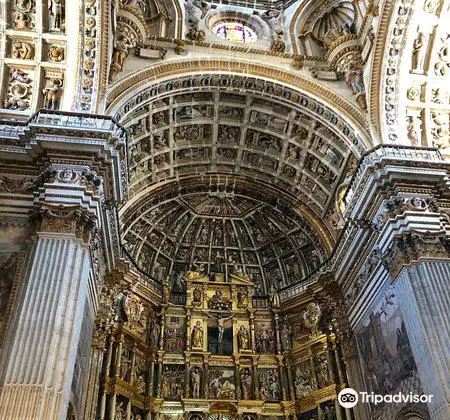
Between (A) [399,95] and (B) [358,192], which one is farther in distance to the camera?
(A) [399,95]

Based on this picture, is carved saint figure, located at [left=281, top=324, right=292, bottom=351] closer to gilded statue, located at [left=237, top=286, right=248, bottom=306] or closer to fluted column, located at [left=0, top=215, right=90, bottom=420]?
gilded statue, located at [left=237, top=286, right=248, bottom=306]

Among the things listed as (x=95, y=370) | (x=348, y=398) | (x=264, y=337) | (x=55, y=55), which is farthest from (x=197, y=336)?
(x=55, y=55)

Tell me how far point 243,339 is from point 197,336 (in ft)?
6.47

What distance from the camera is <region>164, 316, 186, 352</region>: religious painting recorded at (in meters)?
21.2

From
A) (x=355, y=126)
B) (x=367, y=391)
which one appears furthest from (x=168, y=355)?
(x=355, y=126)

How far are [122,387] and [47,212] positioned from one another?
804 centimetres

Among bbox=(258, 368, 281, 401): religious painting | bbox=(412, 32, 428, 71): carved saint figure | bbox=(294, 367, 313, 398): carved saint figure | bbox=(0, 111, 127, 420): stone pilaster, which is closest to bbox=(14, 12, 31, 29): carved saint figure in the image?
bbox=(0, 111, 127, 420): stone pilaster

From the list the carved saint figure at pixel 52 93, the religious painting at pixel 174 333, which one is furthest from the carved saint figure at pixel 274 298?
the carved saint figure at pixel 52 93

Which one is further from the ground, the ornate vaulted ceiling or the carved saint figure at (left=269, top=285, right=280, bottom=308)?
the ornate vaulted ceiling

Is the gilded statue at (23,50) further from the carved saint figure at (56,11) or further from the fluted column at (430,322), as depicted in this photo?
the fluted column at (430,322)

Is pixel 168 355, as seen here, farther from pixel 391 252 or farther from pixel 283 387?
pixel 391 252

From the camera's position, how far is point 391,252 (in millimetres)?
14984

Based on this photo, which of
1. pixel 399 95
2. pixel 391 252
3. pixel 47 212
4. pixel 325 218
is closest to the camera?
pixel 47 212

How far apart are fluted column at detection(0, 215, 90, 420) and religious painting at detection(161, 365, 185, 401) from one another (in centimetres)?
883
